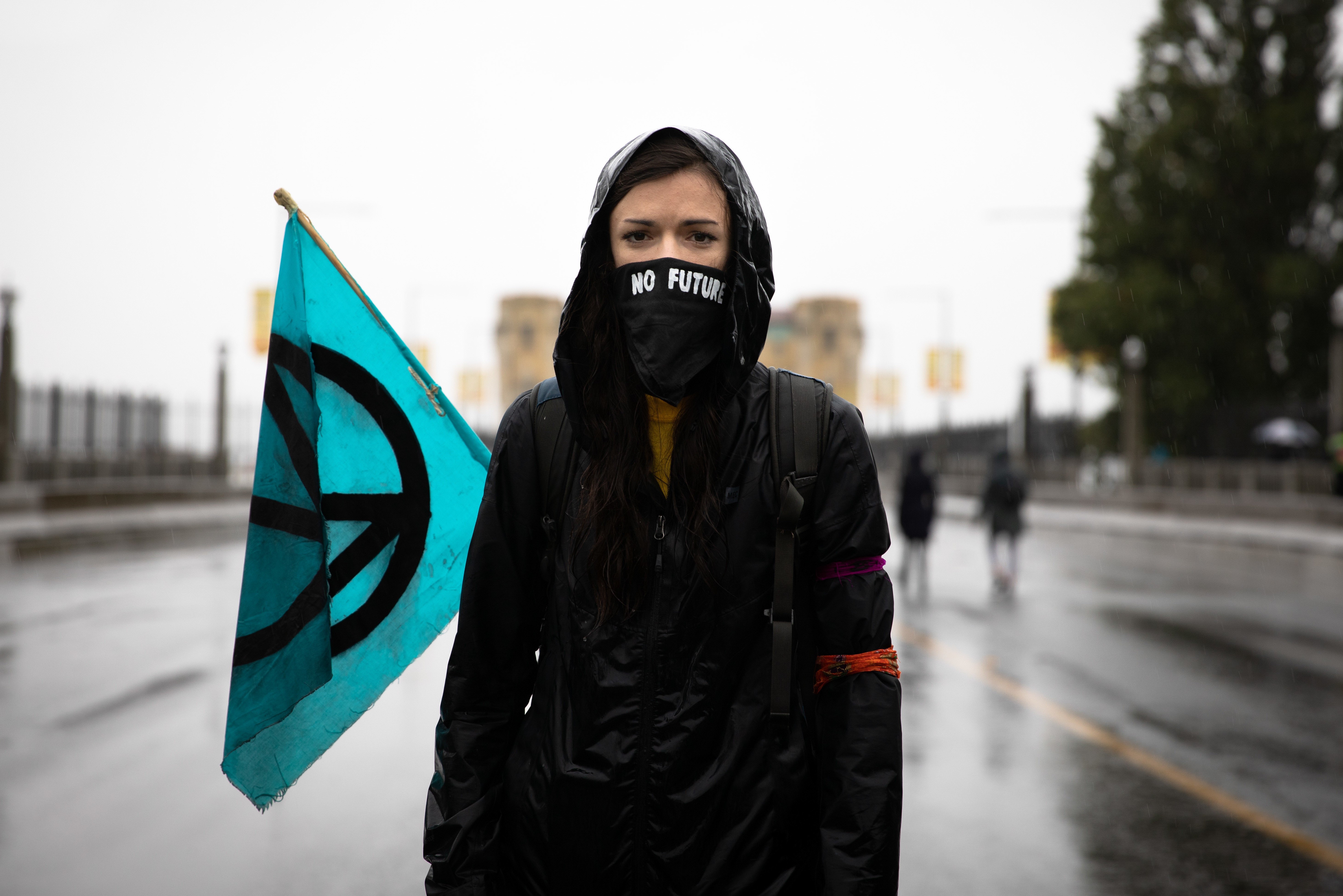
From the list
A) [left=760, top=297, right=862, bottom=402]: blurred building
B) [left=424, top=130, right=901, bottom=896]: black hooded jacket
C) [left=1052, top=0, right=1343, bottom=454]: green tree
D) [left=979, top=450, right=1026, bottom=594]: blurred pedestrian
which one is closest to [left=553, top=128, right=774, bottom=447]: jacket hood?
[left=424, top=130, right=901, bottom=896]: black hooded jacket

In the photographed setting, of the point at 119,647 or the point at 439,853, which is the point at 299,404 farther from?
the point at 119,647

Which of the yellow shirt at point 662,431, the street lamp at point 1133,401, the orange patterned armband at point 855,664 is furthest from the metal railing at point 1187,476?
the yellow shirt at point 662,431

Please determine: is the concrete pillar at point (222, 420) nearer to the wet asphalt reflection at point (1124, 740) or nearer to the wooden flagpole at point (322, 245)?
the wet asphalt reflection at point (1124, 740)

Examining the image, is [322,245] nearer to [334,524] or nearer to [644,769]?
[334,524]

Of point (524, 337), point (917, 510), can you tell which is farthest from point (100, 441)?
point (524, 337)

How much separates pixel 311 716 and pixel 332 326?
34.4 inches

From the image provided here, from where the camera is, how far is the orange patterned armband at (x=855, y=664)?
1877 millimetres

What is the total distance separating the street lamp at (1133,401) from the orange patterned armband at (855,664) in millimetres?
28314

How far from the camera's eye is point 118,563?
1519 cm

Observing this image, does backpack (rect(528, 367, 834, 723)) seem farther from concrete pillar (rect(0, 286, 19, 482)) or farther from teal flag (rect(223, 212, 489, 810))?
concrete pillar (rect(0, 286, 19, 482))

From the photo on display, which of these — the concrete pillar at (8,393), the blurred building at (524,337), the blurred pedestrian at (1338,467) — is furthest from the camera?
the blurred building at (524,337)

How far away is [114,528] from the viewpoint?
65.3ft

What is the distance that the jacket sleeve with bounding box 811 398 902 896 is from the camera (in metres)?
1.83

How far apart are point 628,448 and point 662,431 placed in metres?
0.12
